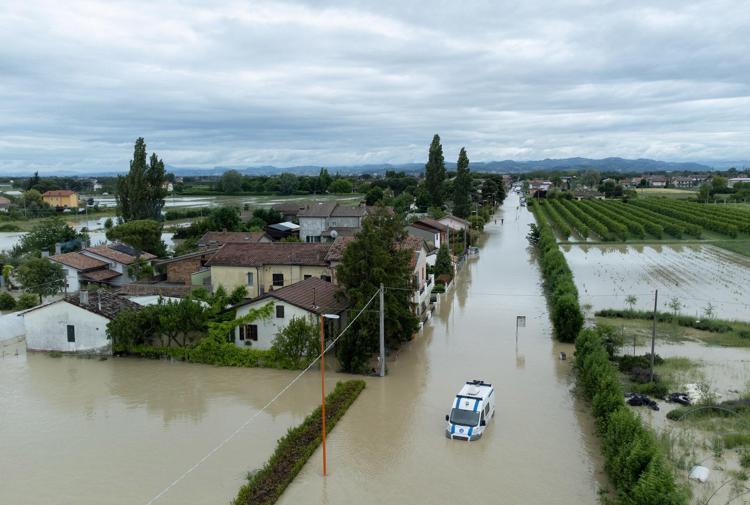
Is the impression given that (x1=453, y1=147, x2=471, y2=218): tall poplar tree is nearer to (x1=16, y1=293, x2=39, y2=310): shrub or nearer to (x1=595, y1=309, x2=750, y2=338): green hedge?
(x1=595, y1=309, x2=750, y2=338): green hedge

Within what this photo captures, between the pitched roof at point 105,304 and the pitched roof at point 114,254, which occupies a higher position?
the pitched roof at point 114,254

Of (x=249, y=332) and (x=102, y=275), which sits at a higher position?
(x=102, y=275)

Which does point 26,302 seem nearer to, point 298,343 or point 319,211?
point 298,343

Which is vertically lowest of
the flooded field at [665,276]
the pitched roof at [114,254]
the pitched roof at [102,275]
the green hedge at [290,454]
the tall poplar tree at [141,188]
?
the green hedge at [290,454]

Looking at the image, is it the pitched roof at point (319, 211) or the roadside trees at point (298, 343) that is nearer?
the roadside trees at point (298, 343)

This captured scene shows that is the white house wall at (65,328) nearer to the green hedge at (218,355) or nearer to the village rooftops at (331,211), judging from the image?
the green hedge at (218,355)

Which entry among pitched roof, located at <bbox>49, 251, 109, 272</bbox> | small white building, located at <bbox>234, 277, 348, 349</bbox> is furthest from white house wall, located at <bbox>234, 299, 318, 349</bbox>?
pitched roof, located at <bbox>49, 251, 109, 272</bbox>

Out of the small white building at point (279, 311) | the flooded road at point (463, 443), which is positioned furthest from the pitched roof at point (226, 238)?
the small white building at point (279, 311)

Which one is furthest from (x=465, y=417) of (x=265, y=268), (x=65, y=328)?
(x=65, y=328)
